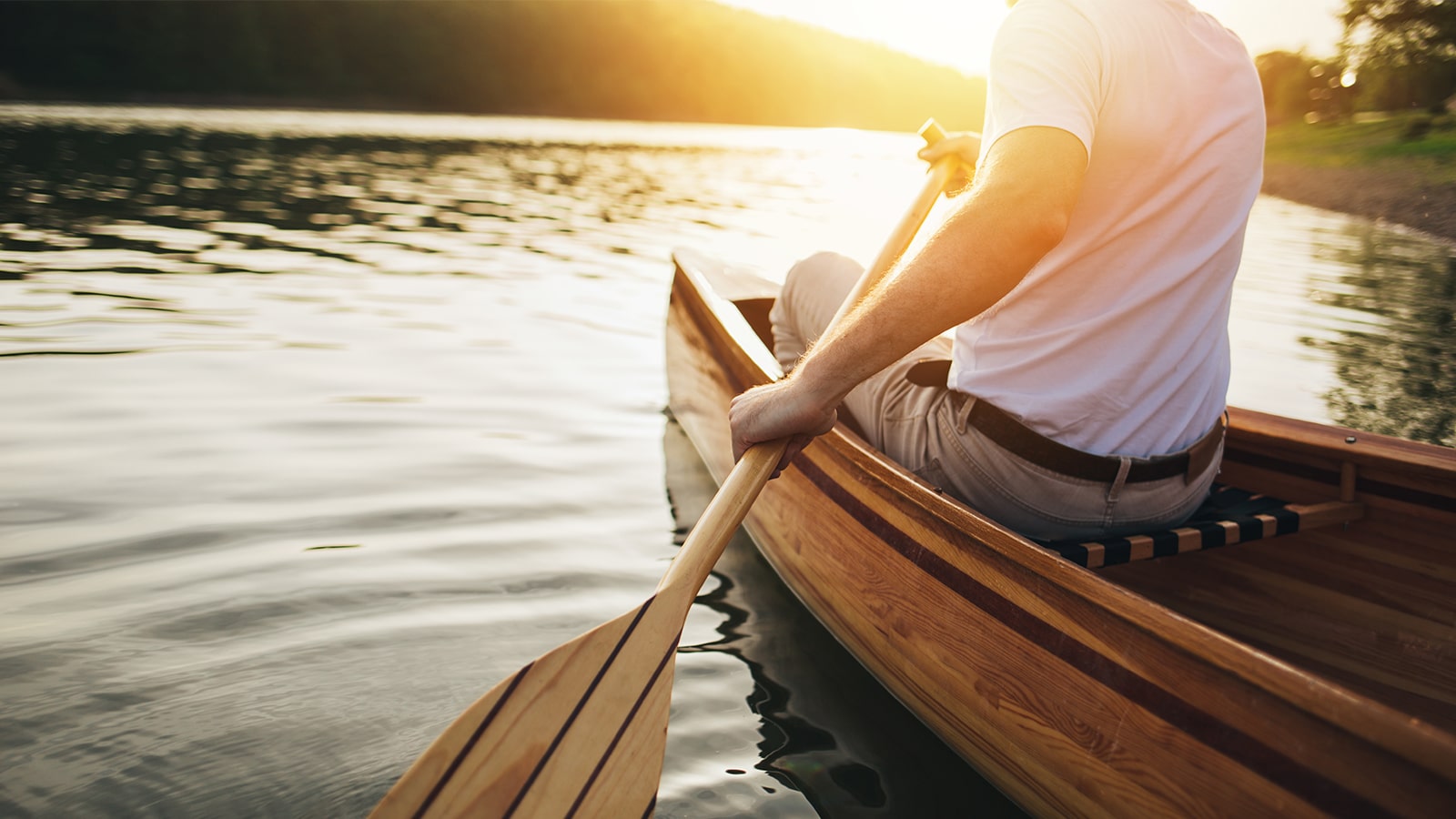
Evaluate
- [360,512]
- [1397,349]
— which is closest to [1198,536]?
[360,512]

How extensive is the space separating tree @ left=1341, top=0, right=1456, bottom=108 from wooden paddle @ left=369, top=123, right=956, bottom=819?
38.9m

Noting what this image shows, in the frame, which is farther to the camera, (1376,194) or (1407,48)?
(1407,48)

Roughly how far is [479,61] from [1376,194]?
6644 centimetres

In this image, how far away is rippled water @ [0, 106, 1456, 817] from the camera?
2.07m

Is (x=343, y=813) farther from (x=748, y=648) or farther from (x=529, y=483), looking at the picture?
(x=529, y=483)

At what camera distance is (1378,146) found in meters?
27.7

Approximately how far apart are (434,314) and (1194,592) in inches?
203

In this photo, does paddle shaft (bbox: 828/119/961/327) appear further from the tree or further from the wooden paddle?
the tree

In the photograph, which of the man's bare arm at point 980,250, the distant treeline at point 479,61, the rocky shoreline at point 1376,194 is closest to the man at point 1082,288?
the man's bare arm at point 980,250

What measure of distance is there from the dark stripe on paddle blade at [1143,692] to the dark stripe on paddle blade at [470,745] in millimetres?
843

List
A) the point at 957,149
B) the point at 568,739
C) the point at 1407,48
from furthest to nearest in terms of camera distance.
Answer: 1. the point at 1407,48
2. the point at 957,149
3. the point at 568,739

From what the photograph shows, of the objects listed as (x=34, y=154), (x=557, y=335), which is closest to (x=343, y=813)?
(x=557, y=335)

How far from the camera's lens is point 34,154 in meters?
16.5

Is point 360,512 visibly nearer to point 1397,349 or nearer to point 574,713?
point 574,713
